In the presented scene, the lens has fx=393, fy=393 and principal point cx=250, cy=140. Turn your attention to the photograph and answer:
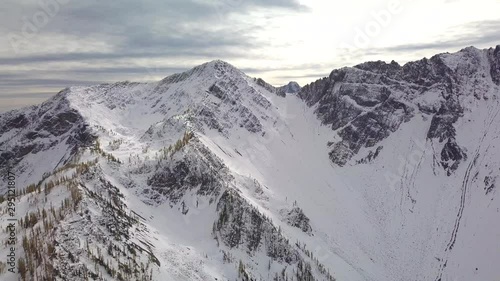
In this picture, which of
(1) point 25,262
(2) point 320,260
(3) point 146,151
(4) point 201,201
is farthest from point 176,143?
(1) point 25,262

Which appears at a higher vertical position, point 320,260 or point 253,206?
point 253,206

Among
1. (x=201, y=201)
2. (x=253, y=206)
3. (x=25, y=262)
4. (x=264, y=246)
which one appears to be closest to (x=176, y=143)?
(x=201, y=201)

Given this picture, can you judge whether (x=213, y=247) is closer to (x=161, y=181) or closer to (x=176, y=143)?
(x=161, y=181)

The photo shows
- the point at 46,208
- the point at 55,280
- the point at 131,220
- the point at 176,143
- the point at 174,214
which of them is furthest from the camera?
the point at 176,143

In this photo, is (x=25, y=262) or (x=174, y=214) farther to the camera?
(x=174, y=214)

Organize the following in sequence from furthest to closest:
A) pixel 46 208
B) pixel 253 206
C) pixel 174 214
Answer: pixel 253 206 → pixel 174 214 → pixel 46 208

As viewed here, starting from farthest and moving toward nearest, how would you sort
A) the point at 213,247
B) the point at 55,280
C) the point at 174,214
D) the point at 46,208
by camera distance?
the point at 174,214, the point at 213,247, the point at 46,208, the point at 55,280

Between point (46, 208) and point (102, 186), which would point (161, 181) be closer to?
point (102, 186)

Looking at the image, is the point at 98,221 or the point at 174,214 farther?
the point at 174,214

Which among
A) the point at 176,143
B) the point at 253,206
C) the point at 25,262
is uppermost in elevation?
the point at 176,143
